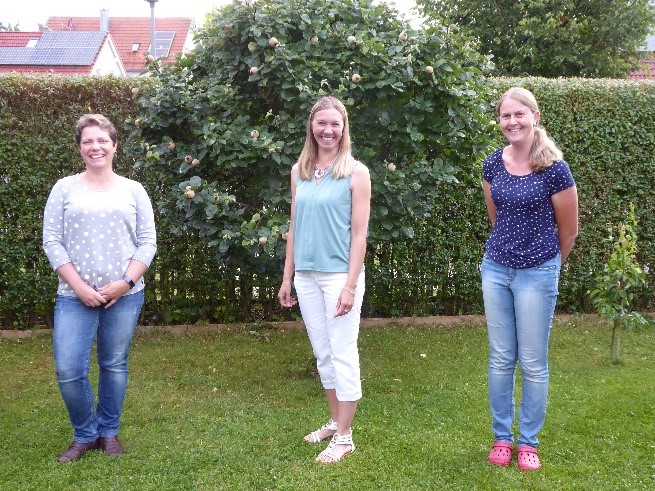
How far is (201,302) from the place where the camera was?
684 centimetres

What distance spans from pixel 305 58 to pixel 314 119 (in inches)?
43.7

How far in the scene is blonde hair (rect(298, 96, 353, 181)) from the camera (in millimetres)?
3469

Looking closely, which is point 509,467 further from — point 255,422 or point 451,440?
point 255,422

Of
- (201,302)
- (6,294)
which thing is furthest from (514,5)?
(6,294)

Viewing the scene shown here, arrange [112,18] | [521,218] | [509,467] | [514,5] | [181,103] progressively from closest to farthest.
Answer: [521,218]
[509,467]
[181,103]
[514,5]
[112,18]

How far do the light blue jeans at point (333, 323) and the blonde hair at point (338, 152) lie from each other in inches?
20.7

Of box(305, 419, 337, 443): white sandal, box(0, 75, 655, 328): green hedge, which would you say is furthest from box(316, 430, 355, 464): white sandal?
box(0, 75, 655, 328): green hedge

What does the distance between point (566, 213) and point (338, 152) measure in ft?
3.87

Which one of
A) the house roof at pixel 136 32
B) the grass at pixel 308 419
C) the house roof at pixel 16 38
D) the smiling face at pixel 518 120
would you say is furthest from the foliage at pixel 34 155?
the house roof at pixel 136 32

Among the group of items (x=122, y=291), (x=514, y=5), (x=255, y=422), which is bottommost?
(x=255, y=422)

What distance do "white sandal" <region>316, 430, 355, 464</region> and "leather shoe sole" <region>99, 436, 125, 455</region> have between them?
1.11 metres

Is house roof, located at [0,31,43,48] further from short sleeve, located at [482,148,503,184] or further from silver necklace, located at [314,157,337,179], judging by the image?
short sleeve, located at [482,148,503,184]

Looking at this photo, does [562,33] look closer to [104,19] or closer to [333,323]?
[333,323]

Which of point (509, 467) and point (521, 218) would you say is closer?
point (521, 218)
